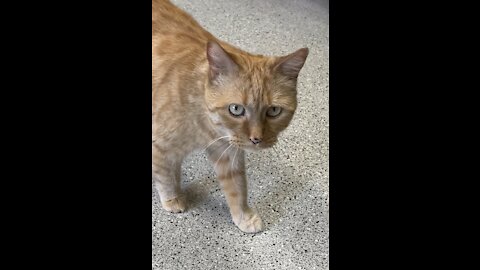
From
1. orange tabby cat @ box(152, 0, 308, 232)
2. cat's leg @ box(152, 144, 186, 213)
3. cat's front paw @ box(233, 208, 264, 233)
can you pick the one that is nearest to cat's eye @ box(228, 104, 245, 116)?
orange tabby cat @ box(152, 0, 308, 232)

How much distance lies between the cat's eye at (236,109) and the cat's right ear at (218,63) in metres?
0.07

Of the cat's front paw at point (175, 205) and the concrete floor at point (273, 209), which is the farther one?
the cat's front paw at point (175, 205)

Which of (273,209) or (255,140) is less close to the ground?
(255,140)

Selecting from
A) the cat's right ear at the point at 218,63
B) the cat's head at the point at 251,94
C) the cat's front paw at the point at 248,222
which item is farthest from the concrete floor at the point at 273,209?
the cat's right ear at the point at 218,63

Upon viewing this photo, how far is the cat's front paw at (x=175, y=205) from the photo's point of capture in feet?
4.58

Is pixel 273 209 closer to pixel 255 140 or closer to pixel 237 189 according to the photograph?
pixel 237 189

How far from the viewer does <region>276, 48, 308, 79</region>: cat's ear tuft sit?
3.27 feet

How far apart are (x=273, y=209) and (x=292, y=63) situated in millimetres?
597

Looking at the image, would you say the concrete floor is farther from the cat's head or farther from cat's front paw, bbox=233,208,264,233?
the cat's head

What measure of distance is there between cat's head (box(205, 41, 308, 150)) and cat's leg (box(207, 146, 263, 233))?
0.25 metres


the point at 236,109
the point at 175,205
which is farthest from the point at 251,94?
the point at 175,205

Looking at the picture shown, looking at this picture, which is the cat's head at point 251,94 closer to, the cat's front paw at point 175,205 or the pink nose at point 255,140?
the pink nose at point 255,140

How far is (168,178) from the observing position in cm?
133

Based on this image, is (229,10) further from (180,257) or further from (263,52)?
(180,257)
